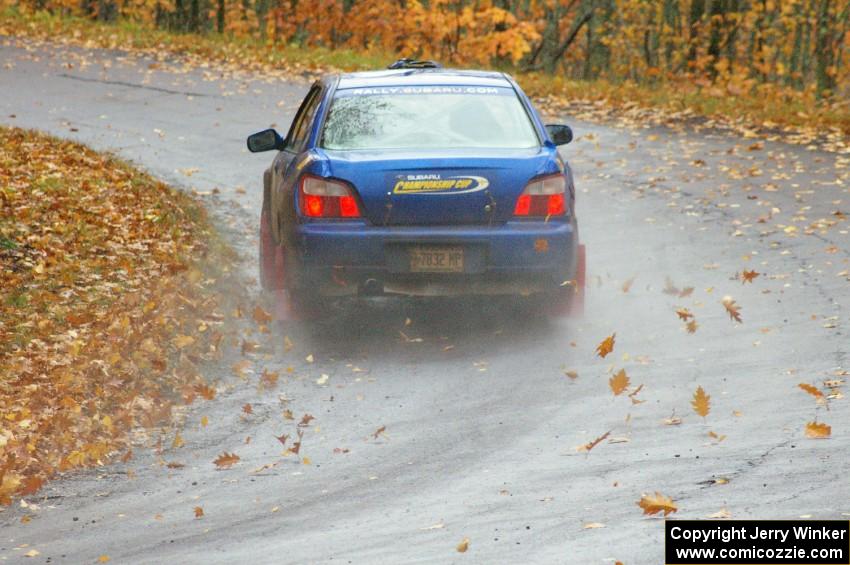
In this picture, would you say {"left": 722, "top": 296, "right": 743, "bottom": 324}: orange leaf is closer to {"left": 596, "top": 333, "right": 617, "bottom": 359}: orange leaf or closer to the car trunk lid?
{"left": 596, "top": 333, "right": 617, "bottom": 359}: orange leaf

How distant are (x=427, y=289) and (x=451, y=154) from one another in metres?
0.87

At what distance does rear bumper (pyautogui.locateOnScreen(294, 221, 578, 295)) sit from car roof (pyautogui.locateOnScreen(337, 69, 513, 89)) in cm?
152

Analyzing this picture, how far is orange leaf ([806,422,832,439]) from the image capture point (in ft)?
21.8

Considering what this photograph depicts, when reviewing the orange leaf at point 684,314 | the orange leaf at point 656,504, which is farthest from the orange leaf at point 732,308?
the orange leaf at point 656,504

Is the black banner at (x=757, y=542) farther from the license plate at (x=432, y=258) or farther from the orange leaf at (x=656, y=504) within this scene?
the license plate at (x=432, y=258)

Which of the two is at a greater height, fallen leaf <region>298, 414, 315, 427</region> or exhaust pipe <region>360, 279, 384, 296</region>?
exhaust pipe <region>360, 279, 384, 296</region>

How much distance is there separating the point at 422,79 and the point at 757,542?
5.57 metres

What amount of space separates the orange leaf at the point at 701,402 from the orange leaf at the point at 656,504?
4.91 feet

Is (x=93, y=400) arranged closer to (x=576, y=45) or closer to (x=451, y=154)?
(x=451, y=154)

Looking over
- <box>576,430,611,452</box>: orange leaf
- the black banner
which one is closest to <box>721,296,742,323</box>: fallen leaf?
<box>576,430,611,452</box>: orange leaf

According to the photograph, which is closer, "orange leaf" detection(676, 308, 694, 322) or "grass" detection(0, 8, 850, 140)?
Result: "orange leaf" detection(676, 308, 694, 322)

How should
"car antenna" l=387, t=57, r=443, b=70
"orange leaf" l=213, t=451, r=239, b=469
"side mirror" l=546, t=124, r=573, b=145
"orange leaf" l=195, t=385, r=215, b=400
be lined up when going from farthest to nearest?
"car antenna" l=387, t=57, r=443, b=70 < "side mirror" l=546, t=124, r=573, b=145 < "orange leaf" l=195, t=385, r=215, b=400 < "orange leaf" l=213, t=451, r=239, b=469

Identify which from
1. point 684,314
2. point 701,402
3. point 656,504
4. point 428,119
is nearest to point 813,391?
point 701,402

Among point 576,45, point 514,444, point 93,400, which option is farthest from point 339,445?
point 576,45
